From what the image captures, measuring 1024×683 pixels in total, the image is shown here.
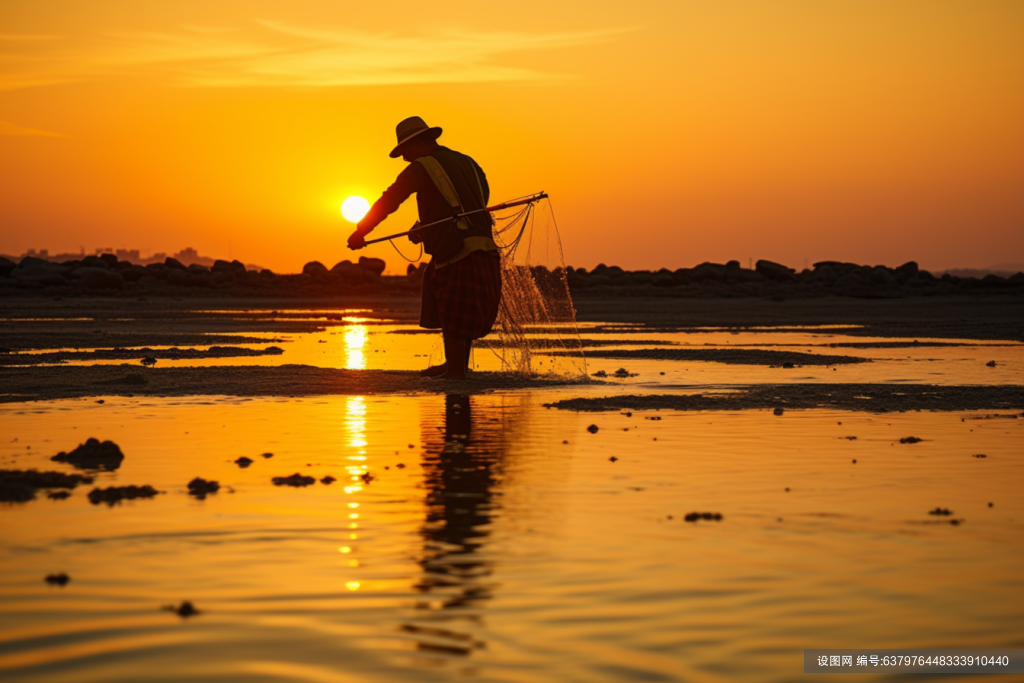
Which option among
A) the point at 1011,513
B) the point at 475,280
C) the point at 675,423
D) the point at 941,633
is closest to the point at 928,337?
the point at 475,280

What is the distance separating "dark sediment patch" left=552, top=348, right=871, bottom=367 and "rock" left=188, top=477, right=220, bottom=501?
1141 cm

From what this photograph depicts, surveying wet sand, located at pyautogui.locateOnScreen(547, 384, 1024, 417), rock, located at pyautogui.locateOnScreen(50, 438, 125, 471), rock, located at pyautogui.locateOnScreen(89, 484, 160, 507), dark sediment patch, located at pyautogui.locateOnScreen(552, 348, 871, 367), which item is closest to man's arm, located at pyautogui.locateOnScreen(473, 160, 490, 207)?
wet sand, located at pyautogui.locateOnScreen(547, 384, 1024, 417)

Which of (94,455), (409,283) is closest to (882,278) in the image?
(409,283)

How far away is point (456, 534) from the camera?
5.68 metres

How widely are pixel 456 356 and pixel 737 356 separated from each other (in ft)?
19.9

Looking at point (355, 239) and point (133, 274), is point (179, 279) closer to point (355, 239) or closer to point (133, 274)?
point (133, 274)

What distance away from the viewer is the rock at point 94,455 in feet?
25.5

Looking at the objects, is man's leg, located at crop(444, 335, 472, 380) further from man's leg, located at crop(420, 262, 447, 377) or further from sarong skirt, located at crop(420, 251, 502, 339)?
man's leg, located at crop(420, 262, 447, 377)

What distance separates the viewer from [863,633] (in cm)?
410

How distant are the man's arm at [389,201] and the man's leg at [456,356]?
1432 mm

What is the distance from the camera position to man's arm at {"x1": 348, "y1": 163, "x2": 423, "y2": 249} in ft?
45.7

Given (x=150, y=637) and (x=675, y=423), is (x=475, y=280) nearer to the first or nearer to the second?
(x=675, y=423)

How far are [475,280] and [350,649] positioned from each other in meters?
10.2

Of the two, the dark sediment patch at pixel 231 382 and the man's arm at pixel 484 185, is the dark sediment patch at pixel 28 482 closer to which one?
the dark sediment patch at pixel 231 382
